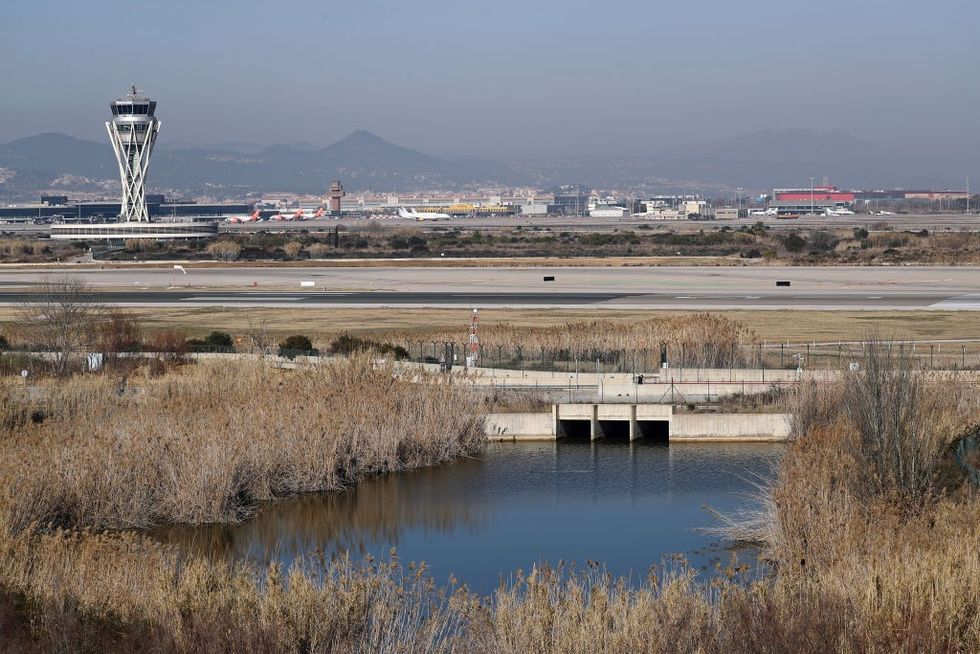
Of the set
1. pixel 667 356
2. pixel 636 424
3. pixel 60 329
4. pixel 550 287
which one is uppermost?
pixel 60 329

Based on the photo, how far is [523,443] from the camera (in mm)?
44344

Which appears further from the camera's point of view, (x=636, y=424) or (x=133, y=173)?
(x=133, y=173)

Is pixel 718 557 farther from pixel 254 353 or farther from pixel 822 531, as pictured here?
pixel 254 353

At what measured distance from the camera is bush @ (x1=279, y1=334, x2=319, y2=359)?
53875mm

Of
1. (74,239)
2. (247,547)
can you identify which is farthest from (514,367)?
(74,239)

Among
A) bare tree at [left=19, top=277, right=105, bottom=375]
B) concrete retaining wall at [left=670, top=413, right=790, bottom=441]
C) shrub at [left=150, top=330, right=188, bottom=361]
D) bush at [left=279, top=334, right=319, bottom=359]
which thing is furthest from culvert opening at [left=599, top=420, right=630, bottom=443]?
bare tree at [left=19, top=277, right=105, bottom=375]

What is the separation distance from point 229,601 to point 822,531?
12081 mm

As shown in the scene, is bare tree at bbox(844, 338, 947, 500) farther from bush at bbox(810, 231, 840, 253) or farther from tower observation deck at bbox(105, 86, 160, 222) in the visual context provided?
tower observation deck at bbox(105, 86, 160, 222)

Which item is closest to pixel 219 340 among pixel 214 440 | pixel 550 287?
pixel 214 440

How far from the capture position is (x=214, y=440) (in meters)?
33.3

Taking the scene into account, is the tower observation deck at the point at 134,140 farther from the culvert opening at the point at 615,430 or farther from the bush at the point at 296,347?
the culvert opening at the point at 615,430

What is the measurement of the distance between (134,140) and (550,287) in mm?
121434

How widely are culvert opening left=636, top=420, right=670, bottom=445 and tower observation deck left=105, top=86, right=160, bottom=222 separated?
159m

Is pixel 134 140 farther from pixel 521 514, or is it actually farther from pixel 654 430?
pixel 521 514
